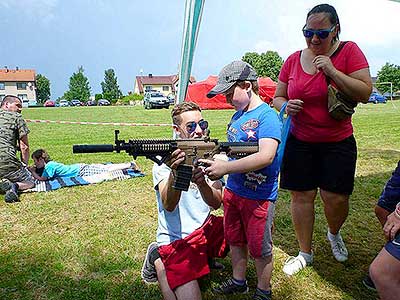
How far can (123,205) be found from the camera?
16.4 feet

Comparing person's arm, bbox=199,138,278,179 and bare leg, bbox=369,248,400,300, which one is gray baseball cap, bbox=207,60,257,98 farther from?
bare leg, bbox=369,248,400,300

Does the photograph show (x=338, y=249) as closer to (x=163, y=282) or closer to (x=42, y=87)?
(x=163, y=282)

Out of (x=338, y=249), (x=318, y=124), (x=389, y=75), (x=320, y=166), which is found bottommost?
(x=338, y=249)

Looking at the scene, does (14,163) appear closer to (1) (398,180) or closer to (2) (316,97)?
(2) (316,97)

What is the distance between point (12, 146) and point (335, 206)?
5.00 m

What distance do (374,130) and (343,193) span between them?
10962mm

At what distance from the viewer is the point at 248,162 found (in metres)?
2.23

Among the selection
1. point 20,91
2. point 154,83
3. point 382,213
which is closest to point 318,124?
point 382,213

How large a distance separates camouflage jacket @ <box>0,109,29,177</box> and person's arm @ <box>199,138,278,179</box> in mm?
4623

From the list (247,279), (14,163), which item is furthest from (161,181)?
(14,163)

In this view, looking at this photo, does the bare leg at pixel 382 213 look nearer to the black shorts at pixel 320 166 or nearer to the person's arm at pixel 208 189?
the black shorts at pixel 320 166

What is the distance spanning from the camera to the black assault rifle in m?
2.08

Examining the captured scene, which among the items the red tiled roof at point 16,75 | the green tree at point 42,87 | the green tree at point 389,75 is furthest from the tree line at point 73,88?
the green tree at point 389,75

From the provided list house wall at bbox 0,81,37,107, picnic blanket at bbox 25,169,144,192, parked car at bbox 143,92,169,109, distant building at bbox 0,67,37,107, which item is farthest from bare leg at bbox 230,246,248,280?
house wall at bbox 0,81,37,107
